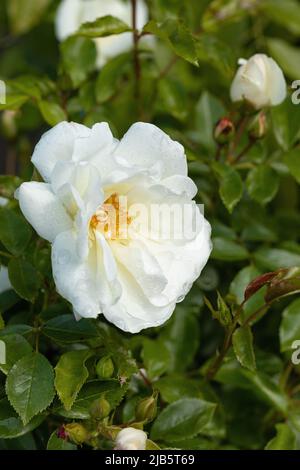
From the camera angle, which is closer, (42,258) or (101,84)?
(42,258)

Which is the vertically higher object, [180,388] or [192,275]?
[192,275]

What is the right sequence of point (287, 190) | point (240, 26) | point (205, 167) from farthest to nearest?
point (240, 26)
point (287, 190)
point (205, 167)

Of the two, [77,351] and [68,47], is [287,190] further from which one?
[77,351]

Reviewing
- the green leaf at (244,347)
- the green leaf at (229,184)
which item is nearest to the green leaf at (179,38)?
the green leaf at (229,184)

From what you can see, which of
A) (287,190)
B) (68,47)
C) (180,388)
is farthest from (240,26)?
(180,388)

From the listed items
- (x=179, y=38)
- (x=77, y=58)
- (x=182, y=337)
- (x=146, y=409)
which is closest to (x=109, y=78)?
(x=77, y=58)

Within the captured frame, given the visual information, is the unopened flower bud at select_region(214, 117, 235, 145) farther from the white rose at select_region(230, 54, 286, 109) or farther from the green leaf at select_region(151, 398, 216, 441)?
the green leaf at select_region(151, 398, 216, 441)

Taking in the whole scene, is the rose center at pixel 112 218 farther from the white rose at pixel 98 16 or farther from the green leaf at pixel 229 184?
the white rose at pixel 98 16
